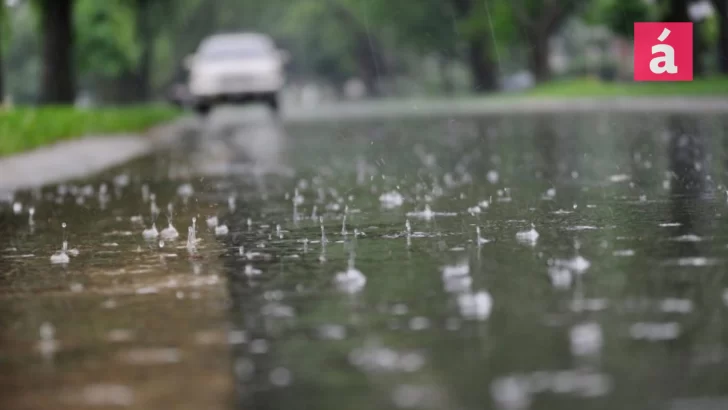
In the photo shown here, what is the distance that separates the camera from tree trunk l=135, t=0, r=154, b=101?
44.9m

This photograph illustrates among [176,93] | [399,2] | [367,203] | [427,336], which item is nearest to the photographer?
[427,336]

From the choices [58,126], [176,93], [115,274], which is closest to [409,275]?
A: [115,274]

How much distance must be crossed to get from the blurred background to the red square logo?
4.55ft

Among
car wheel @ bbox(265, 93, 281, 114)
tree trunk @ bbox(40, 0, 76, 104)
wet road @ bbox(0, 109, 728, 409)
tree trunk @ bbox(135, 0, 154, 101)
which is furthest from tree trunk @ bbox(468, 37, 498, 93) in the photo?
wet road @ bbox(0, 109, 728, 409)

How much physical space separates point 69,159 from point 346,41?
231 ft

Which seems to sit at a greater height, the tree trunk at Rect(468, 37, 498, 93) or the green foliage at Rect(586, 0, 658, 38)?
the green foliage at Rect(586, 0, 658, 38)

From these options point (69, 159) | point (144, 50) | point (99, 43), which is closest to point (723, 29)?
point (144, 50)

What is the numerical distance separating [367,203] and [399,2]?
63.1 metres

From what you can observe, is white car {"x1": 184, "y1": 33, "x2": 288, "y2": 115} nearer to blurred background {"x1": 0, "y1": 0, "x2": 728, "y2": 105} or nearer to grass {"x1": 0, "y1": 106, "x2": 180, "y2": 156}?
blurred background {"x1": 0, "y1": 0, "x2": 728, "y2": 105}

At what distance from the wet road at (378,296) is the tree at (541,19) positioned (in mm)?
43157

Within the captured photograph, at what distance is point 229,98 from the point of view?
36.9 meters

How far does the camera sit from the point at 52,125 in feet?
71.6

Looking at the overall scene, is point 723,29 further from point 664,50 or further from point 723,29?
point 664,50

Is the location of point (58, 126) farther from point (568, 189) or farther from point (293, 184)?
point (568, 189)
